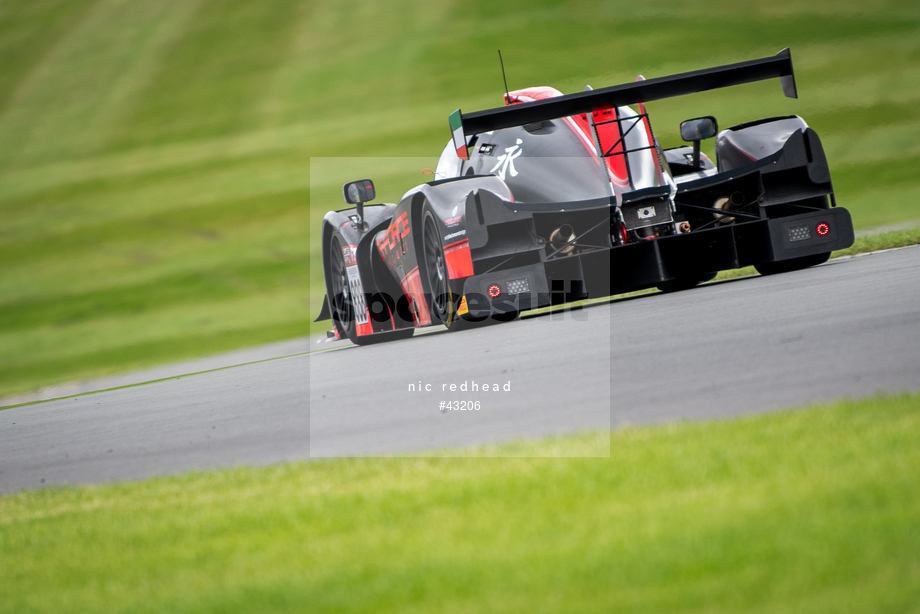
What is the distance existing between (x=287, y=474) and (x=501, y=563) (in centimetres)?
136

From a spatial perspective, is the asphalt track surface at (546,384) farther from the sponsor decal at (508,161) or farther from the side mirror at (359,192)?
the side mirror at (359,192)

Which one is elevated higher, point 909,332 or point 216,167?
point 216,167

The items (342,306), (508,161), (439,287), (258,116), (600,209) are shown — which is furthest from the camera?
(258,116)

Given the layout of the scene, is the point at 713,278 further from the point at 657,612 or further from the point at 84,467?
the point at 657,612

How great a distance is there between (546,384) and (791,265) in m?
4.07

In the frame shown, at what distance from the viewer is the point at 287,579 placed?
205 cm

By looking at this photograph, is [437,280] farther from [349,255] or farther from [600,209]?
[349,255]

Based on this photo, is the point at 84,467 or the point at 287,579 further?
the point at 84,467

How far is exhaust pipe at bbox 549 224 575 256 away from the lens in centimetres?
641

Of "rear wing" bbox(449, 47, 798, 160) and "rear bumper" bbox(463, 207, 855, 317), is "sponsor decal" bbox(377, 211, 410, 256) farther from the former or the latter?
"rear bumper" bbox(463, 207, 855, 317)

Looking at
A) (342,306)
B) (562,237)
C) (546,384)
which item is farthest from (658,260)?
(342,306)

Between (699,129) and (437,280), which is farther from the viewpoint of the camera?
(699,129)

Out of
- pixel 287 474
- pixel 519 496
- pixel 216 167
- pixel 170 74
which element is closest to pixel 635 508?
pixel 519 496

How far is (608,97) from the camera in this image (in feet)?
21.4
